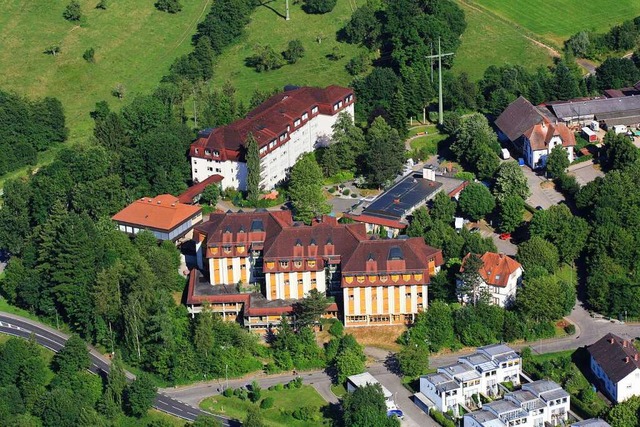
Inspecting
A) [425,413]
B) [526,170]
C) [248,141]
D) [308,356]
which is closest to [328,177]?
[248,141]

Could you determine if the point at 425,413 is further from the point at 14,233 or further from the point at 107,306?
the point at 14,233

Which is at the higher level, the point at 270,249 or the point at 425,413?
the point at 270,249

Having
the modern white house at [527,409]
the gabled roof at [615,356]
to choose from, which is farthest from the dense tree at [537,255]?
the modern white house at [527,409]

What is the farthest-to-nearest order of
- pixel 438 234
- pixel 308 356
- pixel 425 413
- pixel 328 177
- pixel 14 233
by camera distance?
pixel 328 177, pixel 14 233, pixel 438 234, pixel 308 356, pixel 425 413

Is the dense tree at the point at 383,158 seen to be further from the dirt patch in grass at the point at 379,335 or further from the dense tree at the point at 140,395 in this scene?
the dense tree at the point at 140,395

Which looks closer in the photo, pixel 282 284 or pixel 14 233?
pixel 282 284

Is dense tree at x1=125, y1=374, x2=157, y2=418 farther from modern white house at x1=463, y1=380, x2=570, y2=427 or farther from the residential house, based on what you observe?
the residential house
